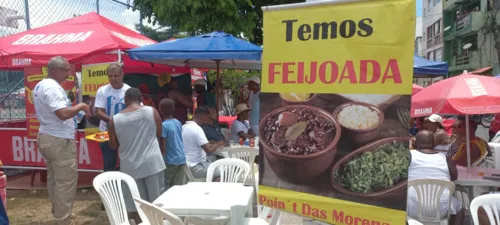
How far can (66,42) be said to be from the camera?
232 inches

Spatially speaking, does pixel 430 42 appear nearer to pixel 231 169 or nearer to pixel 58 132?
pixel 231 169

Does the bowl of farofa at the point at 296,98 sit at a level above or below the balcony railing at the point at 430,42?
below

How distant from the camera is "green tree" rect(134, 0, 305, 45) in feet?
31.6

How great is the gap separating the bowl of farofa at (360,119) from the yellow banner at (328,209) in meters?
0.33

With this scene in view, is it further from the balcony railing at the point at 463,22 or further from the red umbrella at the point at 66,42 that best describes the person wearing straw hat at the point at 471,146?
the balcony railing at the point at 463,22

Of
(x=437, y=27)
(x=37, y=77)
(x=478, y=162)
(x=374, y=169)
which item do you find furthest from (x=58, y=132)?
(x=437, y=27)

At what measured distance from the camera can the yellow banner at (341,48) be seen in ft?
5.92

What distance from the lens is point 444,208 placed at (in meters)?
3.93

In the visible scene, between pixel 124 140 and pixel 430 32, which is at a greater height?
pixel 430 32

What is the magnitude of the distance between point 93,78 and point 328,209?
14.1ft

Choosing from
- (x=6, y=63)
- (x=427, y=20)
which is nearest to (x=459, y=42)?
(x=427, y=20)

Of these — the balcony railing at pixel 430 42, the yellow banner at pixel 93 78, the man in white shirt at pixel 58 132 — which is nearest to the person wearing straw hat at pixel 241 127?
the yellow banner at pixel 93 78

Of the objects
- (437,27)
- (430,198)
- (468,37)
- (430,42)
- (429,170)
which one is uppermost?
(437,27)

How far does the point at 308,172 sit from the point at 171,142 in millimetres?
2677
